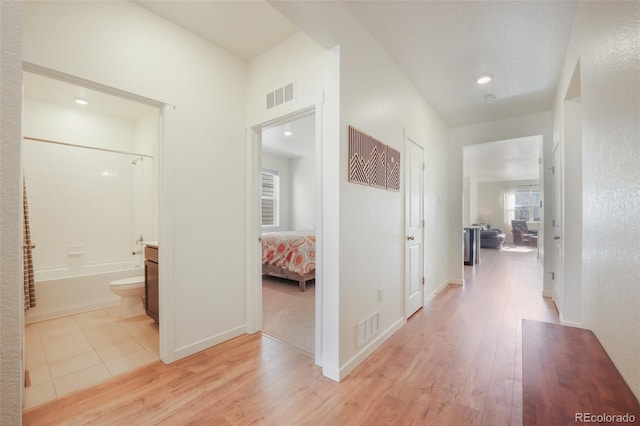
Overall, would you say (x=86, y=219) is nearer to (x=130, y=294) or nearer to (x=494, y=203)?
(x=130, y=294)

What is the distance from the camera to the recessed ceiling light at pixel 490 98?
3387mm

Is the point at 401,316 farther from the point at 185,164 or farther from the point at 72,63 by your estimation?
the point at 72,63

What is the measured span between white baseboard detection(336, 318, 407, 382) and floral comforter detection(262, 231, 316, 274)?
1731 millimetres

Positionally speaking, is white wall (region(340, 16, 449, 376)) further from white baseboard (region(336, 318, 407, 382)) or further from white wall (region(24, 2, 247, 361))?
white wall (region(24, 2, 247, 361))

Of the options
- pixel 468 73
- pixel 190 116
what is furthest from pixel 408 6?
pixel 190 116

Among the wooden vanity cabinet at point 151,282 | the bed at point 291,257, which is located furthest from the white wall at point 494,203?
the wooden vanity cabinet at point 151,282

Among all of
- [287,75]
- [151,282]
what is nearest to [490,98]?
[287,75]

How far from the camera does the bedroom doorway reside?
2.79m

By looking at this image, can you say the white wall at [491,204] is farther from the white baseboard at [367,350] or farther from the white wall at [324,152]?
the white wall at [324,152]

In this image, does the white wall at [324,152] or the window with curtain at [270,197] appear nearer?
the white wall at [324,152]

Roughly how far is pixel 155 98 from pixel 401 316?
3013 millimetres

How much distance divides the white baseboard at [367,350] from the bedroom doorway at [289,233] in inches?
16.1

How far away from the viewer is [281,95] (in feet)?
7.92

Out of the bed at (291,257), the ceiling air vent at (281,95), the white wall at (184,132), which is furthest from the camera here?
the bed at (291,257)
